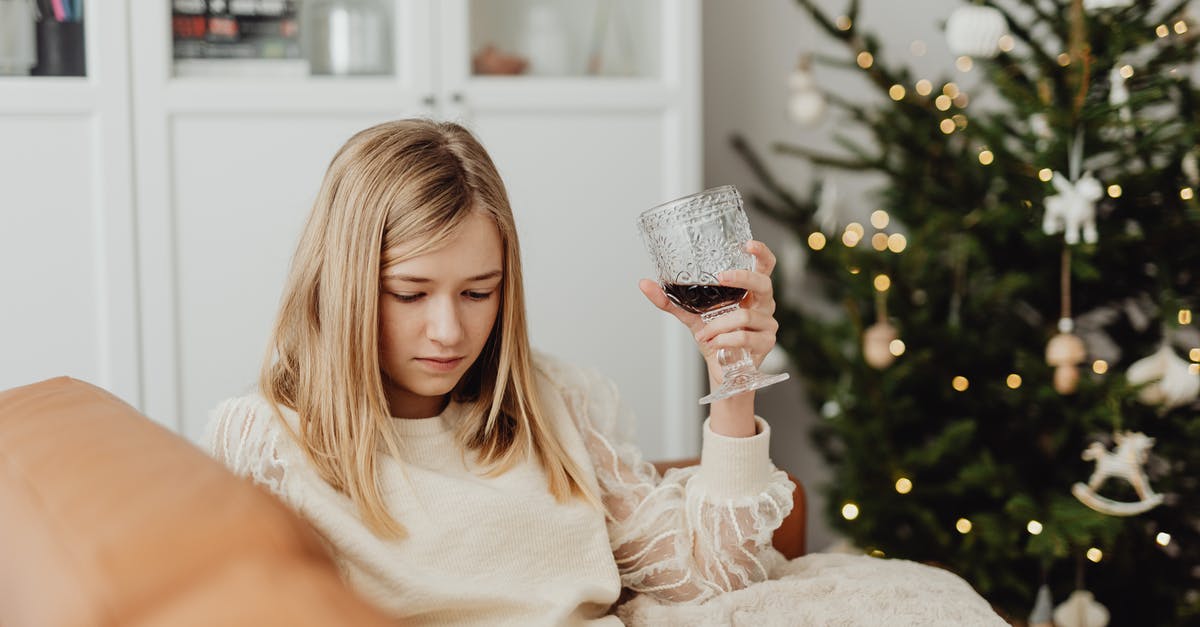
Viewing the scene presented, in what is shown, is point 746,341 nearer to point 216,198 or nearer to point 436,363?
point 436,363

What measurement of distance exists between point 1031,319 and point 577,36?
3.69 feet

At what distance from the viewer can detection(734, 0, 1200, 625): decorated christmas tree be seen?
1.93m

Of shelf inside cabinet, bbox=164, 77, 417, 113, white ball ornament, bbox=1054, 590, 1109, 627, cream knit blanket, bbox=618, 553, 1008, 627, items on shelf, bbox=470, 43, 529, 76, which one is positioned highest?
items on shelf, bbox=470, 43, 529, 76

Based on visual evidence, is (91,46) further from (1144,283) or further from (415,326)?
(1144,283)

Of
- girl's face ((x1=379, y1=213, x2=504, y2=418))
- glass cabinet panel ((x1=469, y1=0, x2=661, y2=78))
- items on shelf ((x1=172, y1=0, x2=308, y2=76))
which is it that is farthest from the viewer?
glass cabinet panel ((x1=469, y1=0, x2=661, y2=78))

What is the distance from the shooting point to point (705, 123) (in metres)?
2.78

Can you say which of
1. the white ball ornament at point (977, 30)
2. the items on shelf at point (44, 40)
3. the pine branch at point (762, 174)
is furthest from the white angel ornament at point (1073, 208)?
the items on shelf at point (44, 40)

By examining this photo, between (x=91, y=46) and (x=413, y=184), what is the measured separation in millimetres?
1104

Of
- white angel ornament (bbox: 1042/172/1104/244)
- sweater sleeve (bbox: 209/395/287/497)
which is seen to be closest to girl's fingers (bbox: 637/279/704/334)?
sweater sleeve (bbox: 209/395/287/497)

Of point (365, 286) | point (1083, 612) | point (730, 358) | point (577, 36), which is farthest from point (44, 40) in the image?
point (1083, 612)

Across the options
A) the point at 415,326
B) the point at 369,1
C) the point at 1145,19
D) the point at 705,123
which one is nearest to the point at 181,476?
the point at 415,326

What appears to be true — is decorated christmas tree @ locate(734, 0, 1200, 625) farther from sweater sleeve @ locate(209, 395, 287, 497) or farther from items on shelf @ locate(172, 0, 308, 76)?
sweater sleeve @ locate(209, 395, 287, 497)

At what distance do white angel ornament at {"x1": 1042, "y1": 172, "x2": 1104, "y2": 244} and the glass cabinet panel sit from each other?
0.84 metres

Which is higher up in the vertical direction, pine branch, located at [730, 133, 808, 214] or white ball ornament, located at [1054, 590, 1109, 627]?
pine branch, located at [730, 133, 808, 214]
